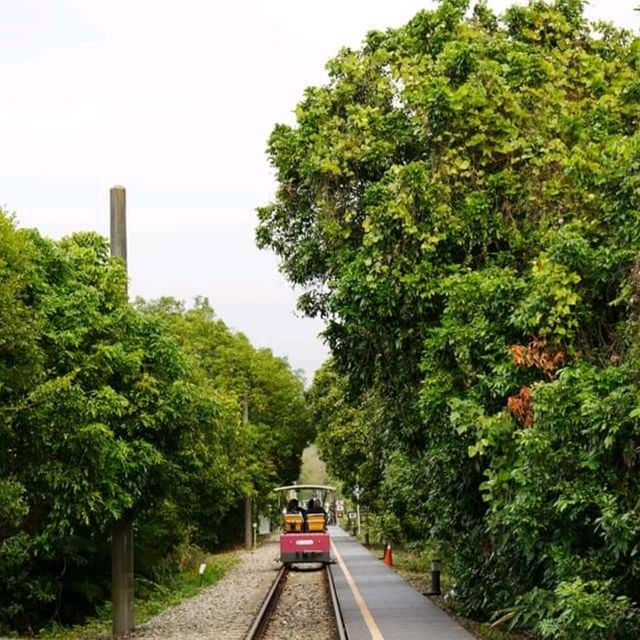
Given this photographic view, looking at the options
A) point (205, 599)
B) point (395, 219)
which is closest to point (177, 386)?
point (395, 219)

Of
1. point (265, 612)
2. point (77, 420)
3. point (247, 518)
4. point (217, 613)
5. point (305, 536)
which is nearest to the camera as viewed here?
point (77, 420)

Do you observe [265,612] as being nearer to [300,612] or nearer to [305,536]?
[300,612]

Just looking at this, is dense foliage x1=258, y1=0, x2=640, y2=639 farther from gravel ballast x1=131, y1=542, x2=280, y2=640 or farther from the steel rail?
gravel ballast x1=131, y1=542, x2=280, y2=640

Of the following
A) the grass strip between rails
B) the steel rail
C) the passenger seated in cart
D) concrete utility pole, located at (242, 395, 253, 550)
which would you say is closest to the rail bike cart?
the passenger seated in cart

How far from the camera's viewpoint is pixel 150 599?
83.5ft

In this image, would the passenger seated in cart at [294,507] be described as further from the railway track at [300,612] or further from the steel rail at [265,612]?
the steel rail at [265,612]

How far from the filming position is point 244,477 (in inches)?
1821

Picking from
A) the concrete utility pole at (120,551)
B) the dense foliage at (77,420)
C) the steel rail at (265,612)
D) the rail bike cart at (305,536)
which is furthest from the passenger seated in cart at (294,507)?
the concrete utility pole at (120,551)

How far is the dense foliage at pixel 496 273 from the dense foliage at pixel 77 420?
2806mm

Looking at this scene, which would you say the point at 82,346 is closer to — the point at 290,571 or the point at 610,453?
the point at 610,453

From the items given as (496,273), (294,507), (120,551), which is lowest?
(120,551)

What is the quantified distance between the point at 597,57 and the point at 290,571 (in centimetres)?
2381

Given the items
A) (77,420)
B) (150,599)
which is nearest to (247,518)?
(150,599)

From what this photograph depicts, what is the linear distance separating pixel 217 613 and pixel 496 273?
11576 mm
